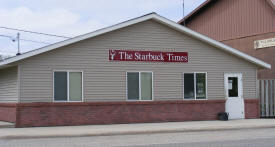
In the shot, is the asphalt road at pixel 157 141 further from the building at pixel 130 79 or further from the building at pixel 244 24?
the building at pixel 244 24

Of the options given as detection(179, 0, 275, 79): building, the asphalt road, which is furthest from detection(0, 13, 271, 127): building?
detection(179, 0, 275, 79): building

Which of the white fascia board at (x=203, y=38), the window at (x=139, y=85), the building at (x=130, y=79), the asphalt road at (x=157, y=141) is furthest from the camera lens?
the white fascia board at (x=203, y=38)

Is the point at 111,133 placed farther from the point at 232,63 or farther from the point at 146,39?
the point at 232,63

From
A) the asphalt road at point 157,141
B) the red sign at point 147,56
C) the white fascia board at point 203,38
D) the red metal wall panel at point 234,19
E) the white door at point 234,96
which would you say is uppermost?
the red metal wall panel at point 234,19

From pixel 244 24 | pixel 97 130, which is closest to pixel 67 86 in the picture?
pixel 97 130

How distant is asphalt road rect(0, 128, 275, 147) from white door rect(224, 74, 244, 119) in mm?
6352

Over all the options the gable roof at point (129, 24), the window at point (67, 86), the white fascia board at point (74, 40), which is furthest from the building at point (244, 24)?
the window at point (67, 86)

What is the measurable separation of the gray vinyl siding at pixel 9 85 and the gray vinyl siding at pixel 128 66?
810 millimetres

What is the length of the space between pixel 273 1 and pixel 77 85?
1382 cm

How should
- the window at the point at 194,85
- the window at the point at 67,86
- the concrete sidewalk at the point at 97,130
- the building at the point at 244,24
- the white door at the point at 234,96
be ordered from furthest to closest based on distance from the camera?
the building at the point at 244,24 < the white door at the point at 234,96 < the window at the point at 194,85 < the window at the point at 67,86 < the concrete sidewalk at the point at 97,130

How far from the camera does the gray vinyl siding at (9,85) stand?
19750mm

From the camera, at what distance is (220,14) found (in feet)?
103

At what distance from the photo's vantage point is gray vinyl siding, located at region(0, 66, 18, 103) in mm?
19750

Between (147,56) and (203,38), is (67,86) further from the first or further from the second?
(203,38)
